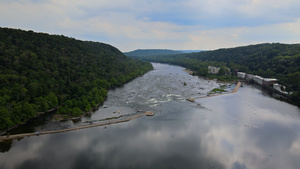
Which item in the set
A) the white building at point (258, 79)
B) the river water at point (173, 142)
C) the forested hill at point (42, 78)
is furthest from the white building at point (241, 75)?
the forested hill at point (42, 78)

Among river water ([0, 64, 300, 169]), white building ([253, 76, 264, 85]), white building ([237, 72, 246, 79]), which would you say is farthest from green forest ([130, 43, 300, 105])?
river water ([0, 64, 300, 169])

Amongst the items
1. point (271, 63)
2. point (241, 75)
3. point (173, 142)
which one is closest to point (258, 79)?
point (241, 75)

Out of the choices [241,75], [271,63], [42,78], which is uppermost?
[42,78]

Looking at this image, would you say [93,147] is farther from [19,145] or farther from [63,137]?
[19,145]

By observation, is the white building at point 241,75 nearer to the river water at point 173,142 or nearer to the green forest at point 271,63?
the green forest at point 271,63

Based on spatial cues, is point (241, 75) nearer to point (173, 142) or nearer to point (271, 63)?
point (271, 63)

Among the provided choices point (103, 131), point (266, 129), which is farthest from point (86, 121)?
point (266, 129)
